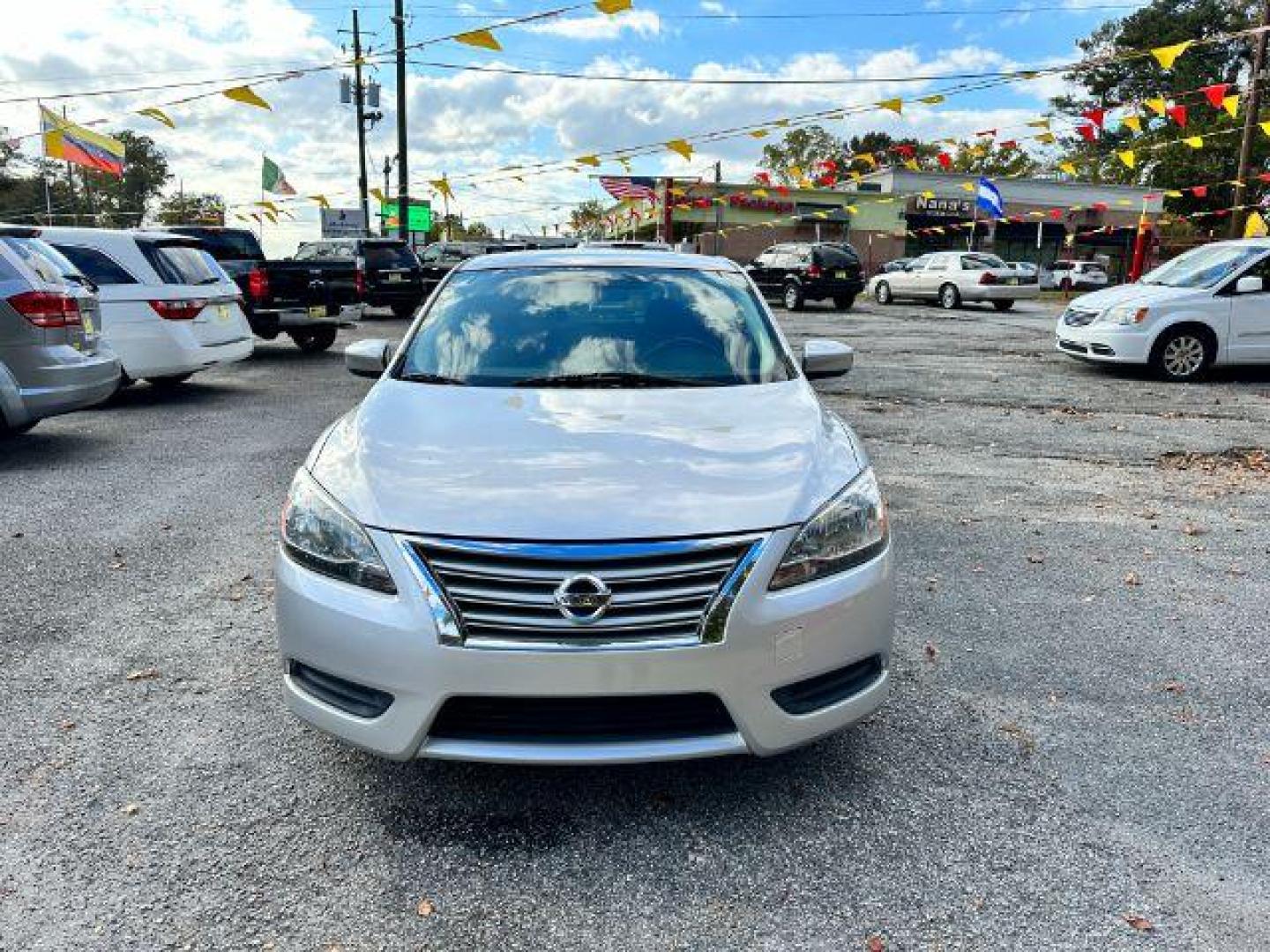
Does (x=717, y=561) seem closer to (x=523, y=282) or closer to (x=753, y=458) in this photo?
(x=753, y=458)

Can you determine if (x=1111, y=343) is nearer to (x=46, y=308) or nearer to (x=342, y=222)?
(x=46, y=308)

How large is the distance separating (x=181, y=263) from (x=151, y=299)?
70cm

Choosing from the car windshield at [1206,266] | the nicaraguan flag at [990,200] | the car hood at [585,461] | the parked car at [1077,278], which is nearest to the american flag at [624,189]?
the nicaraguan flag at [990,200]

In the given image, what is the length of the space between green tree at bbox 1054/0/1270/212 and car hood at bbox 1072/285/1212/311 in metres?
30.1

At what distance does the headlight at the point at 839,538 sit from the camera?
242 centimetres

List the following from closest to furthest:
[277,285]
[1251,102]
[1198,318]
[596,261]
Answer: [596,261] < [1198,318] < [277,285] < [1251,102]

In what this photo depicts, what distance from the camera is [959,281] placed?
977 inches

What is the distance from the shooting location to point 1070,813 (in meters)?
2.63

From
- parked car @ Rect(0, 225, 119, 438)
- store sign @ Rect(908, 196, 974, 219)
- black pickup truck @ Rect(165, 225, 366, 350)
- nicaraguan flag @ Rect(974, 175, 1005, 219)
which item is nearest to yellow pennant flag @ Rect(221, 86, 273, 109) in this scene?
black pickup truck @ Rect(165, 225, 366, 350)

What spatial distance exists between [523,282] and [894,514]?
2826 mm

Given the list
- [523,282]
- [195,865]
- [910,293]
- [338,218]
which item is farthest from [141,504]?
[338,218]

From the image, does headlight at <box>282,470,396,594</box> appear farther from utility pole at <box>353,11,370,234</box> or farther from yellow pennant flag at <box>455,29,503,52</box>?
utility pole at <box>353,11,370,234</box>

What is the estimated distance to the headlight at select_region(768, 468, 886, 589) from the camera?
2422 millimetres


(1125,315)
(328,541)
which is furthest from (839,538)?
(1125,315)
